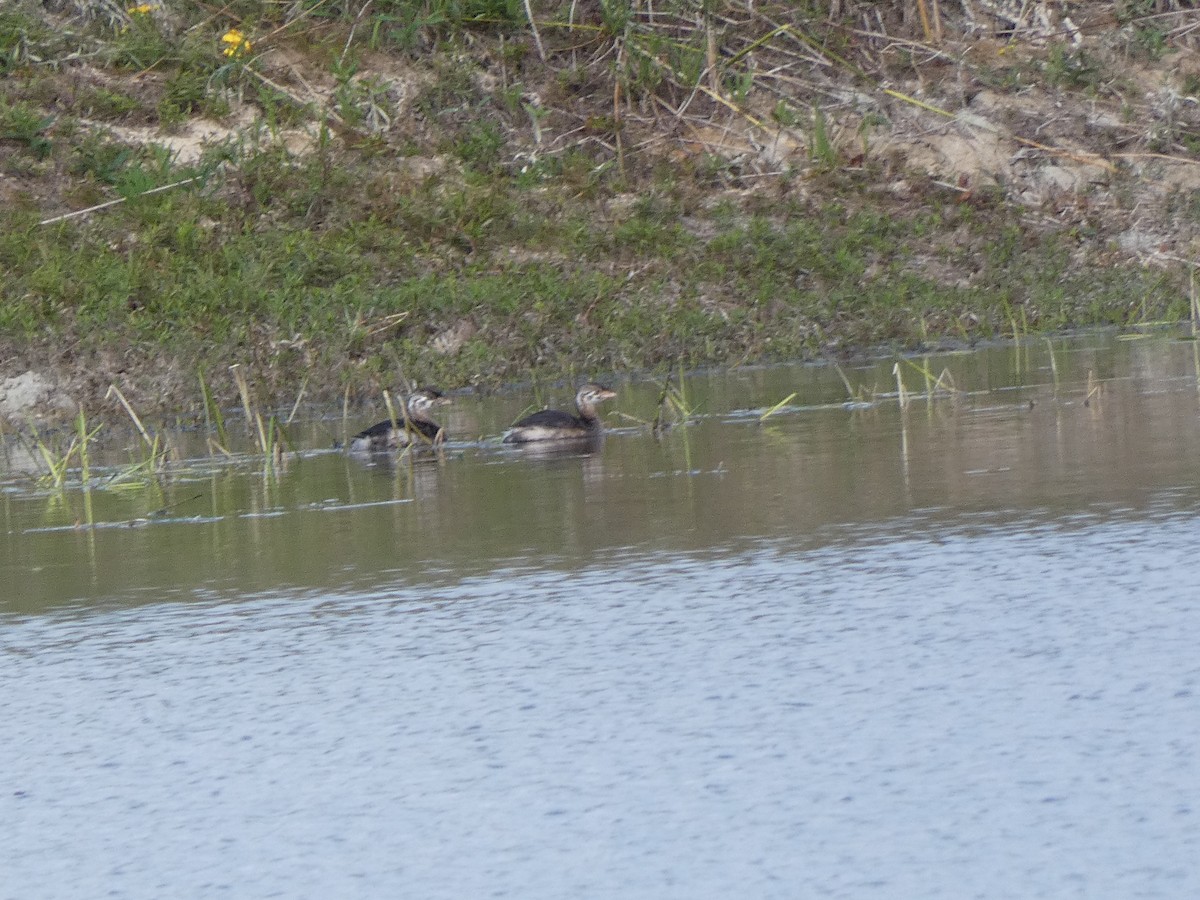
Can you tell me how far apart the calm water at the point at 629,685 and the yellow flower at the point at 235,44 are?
1278 cm

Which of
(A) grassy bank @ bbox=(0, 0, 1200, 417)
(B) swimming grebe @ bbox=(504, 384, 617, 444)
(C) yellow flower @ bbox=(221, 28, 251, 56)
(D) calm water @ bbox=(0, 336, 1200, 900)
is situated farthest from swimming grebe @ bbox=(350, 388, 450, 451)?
(C) yellow flower @ bbox=(221, 28, 251, 56)

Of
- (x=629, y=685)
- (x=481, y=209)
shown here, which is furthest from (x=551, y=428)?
(x=481, y=209)

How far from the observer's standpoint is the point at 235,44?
74.0 feet

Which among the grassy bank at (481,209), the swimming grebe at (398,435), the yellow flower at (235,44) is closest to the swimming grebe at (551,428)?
the swimming grebe at (398,435)

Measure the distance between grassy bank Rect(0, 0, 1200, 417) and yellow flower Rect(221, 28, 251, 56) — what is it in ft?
0.17

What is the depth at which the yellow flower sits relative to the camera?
73.8ft

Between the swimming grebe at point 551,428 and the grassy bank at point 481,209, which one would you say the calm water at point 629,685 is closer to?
the swimming grebe at point 551,428

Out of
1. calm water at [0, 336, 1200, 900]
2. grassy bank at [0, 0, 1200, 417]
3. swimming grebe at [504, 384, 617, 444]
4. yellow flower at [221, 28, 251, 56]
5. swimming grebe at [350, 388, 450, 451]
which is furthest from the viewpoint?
yellow flower at [221, 28, 251, 56]

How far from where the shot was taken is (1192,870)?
412cm

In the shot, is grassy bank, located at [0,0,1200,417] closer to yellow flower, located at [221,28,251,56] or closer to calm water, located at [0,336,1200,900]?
yellow flower, located at [221,28,251,56]

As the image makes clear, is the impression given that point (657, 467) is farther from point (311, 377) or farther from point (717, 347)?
point (717, 347)

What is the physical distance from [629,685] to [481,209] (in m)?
15.4

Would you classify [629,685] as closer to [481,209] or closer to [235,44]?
[481,209]

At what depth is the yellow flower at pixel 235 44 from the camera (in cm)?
2248
